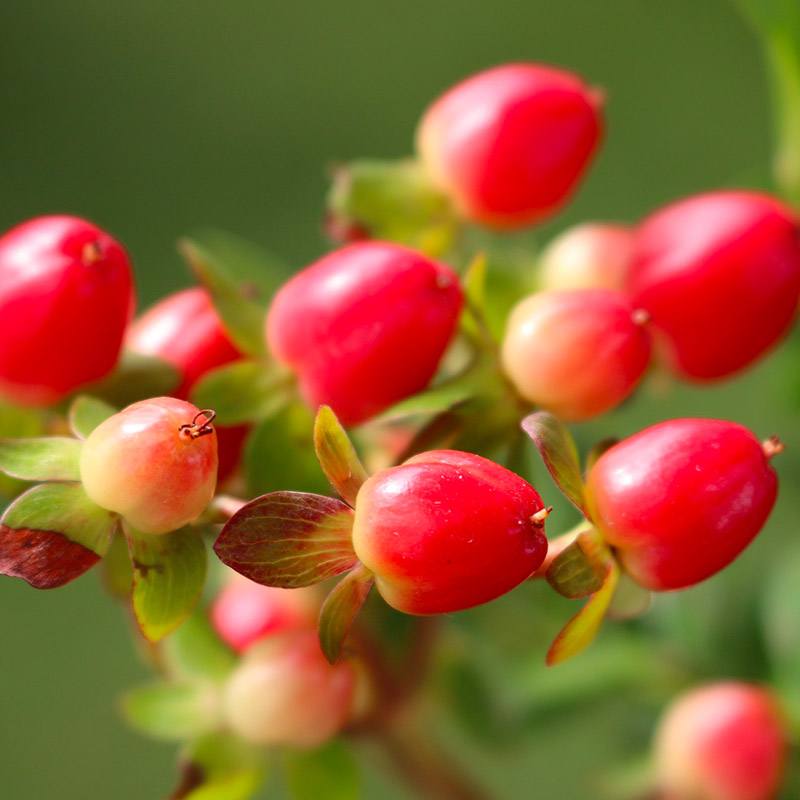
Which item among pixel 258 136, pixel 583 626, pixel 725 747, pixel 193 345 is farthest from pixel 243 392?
pixel 258 136

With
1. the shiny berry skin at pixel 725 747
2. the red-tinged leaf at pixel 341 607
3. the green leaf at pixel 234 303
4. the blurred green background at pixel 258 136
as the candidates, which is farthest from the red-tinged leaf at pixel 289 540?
the blurred green background at pixel 258 136

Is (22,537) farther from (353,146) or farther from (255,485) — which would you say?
(353,146)

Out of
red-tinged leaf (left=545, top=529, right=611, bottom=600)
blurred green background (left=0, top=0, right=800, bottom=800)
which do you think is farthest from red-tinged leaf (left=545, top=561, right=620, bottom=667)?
blurred green background (left=0, top=0, right=800, bottom=800)

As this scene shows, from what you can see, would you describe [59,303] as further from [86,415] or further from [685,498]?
[685,498]

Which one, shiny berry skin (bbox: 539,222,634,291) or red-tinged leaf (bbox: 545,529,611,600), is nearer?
red-tinged leaf (bbox: 545,529,611,600)

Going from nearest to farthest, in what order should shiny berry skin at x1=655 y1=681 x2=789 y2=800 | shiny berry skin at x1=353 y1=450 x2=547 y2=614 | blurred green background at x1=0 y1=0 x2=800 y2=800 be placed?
1. shiny berry skin at x1=353 y1=450 x2=547 y2=614
2. shiny berry skin at x1=655 y1=681 x2=789 y2=800
3. blurred green background at x1=0 y1=0 x2=800 y2=800

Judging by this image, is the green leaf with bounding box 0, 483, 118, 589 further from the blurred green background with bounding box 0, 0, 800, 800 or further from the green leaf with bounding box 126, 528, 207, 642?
the blurred green background with bounding box 0, 0, 800, 800
